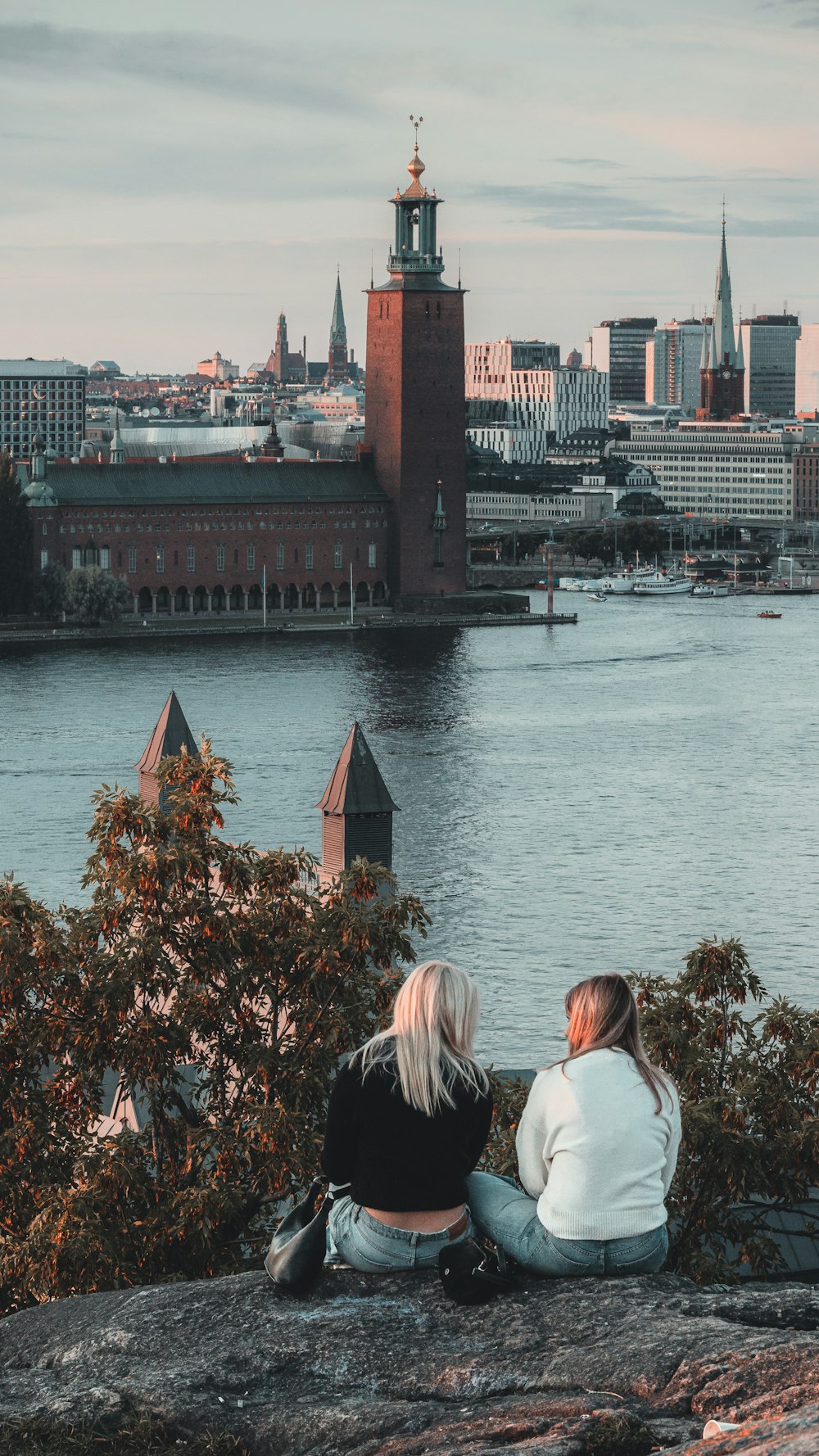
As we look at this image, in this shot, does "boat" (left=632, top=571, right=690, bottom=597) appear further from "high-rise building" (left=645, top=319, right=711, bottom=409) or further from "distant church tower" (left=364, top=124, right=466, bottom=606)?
"high-rise building" (left=645, top=319, right=711, bottom=409)

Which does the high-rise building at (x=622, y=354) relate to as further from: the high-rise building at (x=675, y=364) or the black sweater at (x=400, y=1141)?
the black sweater at (x=400, y=1141)

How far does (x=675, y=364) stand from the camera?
172250mm

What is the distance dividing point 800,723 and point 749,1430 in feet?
116

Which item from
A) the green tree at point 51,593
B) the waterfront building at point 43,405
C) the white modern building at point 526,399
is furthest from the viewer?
the white modern building at point 526,399

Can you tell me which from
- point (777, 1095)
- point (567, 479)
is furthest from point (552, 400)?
point (777, 1095)

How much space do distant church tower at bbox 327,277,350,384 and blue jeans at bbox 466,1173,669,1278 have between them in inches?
7033

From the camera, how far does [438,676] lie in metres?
45.3

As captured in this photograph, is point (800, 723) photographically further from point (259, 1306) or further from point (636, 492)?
point (636, 492)

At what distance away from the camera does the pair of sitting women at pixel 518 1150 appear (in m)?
3.65

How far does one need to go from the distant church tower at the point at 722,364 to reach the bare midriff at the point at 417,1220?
5218 inches

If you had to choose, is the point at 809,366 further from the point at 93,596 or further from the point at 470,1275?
the point at 470,1275

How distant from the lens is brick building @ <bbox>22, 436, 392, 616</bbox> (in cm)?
5809

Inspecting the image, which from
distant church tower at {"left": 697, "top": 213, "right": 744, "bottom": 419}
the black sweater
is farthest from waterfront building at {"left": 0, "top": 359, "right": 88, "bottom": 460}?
the black sweater

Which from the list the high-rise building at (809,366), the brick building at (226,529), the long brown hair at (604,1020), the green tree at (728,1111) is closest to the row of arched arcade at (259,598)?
the brick building at (226,529)
